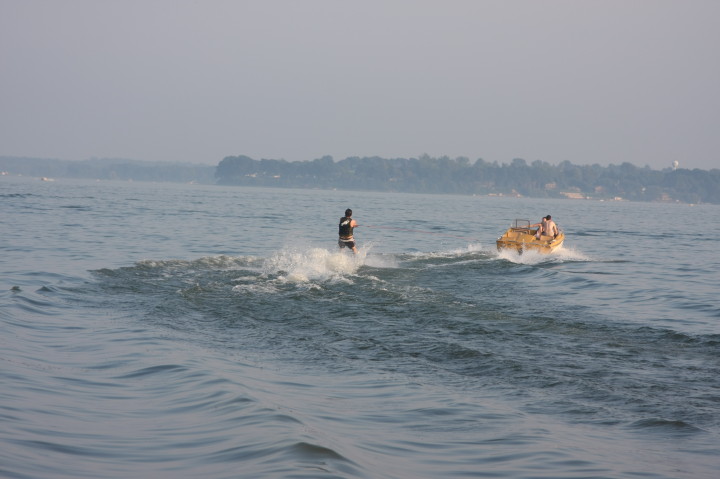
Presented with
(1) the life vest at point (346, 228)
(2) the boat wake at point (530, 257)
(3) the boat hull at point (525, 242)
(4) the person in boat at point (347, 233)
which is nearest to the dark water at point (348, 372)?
(4) the person in boat at point (347, 233)

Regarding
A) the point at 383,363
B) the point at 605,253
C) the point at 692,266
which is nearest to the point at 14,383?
the point at 383,363

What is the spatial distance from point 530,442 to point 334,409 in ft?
6.72

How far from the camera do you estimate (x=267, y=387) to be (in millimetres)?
8727

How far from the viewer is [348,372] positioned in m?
9.74

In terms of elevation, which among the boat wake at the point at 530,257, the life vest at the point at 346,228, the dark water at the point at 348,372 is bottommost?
the dark water at the point at 348,372

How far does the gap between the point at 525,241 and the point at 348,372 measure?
17064 mm

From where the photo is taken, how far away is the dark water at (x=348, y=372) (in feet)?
21.1

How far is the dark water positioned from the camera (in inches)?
254

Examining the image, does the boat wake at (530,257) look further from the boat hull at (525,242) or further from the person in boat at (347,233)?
the person in boat at (347,233)

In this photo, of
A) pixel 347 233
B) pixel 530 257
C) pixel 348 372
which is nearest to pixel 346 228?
pixel 347 233

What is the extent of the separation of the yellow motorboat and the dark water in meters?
4.18

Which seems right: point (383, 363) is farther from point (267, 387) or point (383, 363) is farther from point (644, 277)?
point (644, 277)

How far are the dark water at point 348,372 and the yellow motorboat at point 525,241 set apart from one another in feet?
13.7

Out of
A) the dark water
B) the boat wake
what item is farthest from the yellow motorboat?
the dark water
